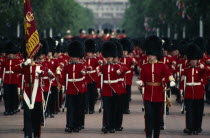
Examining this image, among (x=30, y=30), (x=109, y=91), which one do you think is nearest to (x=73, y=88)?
(x=109, y=91)

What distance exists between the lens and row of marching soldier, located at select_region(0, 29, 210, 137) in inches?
594

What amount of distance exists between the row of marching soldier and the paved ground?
0.26m

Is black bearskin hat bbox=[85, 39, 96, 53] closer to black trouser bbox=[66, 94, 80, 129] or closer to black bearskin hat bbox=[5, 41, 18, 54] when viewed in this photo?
black bearskin hat bbox=[5, 41, 18, 54]

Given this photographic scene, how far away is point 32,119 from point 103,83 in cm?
258

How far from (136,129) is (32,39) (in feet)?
13.2

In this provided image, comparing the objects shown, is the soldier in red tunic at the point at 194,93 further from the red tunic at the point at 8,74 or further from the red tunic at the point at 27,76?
the red tunic at the point at 8,74

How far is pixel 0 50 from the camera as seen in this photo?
2377cm

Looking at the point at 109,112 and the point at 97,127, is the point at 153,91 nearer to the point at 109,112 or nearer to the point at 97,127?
the point at 109,112

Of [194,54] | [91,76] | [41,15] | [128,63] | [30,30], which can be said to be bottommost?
[91,76]

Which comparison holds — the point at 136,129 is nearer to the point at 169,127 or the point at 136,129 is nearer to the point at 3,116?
the point at 169,127

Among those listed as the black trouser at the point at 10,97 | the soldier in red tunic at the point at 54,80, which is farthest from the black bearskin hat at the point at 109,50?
the black trouser at the point at 10,97

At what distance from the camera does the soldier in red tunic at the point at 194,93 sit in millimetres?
16906

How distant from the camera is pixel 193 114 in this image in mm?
16953

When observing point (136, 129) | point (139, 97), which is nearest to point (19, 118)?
point (136, 129)
